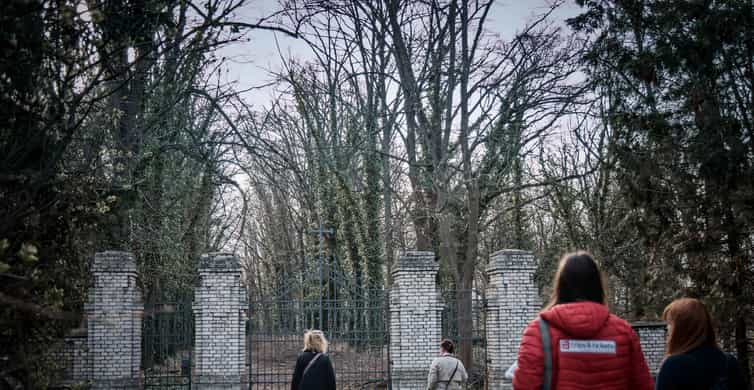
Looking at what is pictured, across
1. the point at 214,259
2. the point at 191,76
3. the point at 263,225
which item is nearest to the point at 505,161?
the point at 191,76

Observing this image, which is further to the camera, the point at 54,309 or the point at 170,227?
the point at 170,227

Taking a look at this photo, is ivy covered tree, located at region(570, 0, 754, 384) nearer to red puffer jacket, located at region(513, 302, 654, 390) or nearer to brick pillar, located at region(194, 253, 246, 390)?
brick pillar, located at region(194, 253, 246, 390)

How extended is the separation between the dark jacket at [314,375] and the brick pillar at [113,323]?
5387 millimetres

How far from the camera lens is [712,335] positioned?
15.0ft

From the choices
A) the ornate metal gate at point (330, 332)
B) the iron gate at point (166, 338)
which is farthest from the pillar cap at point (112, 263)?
the ornate metal gate at point (330, 332)

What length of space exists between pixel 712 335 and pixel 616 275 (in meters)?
17.2

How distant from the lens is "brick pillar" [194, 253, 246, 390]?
13.0 metres

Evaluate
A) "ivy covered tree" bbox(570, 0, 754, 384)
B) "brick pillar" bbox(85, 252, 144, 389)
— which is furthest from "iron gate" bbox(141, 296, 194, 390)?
"ivy covered tree" bbox(570, 0, 754, 384)

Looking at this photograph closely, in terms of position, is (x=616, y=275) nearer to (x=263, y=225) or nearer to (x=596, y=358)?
(x=596, y=358)

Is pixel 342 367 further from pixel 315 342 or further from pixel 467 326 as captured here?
pixel 315 342

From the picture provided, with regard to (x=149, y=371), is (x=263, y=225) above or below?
above

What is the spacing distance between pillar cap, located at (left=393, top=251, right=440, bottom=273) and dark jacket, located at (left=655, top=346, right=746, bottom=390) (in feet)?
29.5

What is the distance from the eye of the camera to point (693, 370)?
14.6ft

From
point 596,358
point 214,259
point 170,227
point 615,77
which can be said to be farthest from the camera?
point 170,227
